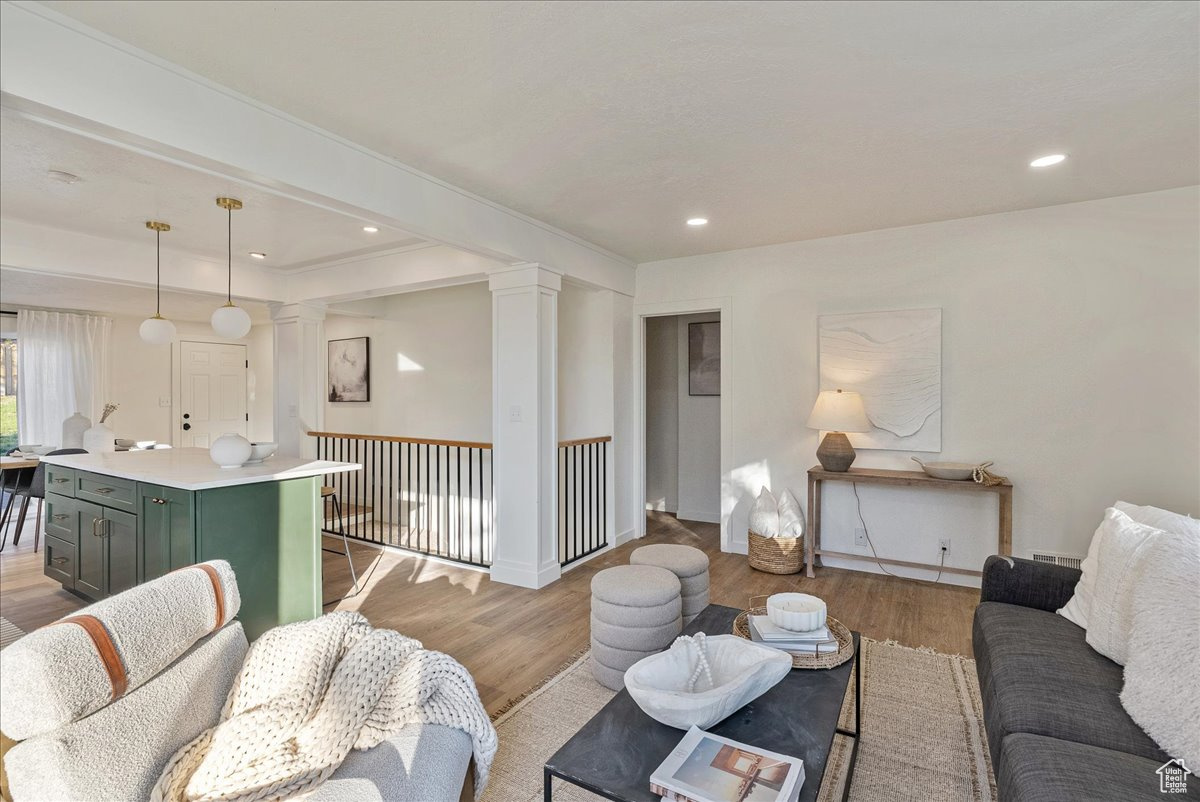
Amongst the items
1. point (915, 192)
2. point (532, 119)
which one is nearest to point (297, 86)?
point (532, 119)

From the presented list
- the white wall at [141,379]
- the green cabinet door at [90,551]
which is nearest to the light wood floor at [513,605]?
the green cabinet door at [90,551]

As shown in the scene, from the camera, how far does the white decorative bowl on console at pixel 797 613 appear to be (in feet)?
5.82

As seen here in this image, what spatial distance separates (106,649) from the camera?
0.98m

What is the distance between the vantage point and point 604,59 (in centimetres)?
A: 184

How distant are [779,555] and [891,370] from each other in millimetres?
1464

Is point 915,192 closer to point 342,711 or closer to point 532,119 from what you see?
point 532,119

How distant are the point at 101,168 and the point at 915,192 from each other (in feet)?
13.5

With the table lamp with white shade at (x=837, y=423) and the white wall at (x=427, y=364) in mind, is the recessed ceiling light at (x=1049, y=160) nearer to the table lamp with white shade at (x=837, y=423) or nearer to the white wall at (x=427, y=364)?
the table lamp with white shade at (x=837, y=423)

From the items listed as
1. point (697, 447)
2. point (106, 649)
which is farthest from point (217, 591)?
point (697, 447)

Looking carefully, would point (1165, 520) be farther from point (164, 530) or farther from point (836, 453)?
point (164, 530)

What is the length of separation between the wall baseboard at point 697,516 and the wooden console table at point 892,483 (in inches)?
56.1

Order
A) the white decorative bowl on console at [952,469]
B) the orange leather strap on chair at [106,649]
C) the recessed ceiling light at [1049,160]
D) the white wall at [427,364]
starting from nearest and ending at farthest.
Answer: the orange leather strap on chair at [106,649] < the recessed ceiling light at [1049,160] < the white decorative bowl on console at [952,469] < the white wall at [427,364]

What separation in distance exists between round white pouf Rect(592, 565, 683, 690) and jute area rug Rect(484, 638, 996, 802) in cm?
12

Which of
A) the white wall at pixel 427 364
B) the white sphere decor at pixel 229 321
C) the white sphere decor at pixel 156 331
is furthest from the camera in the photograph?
the white wall at pixel 427 364
